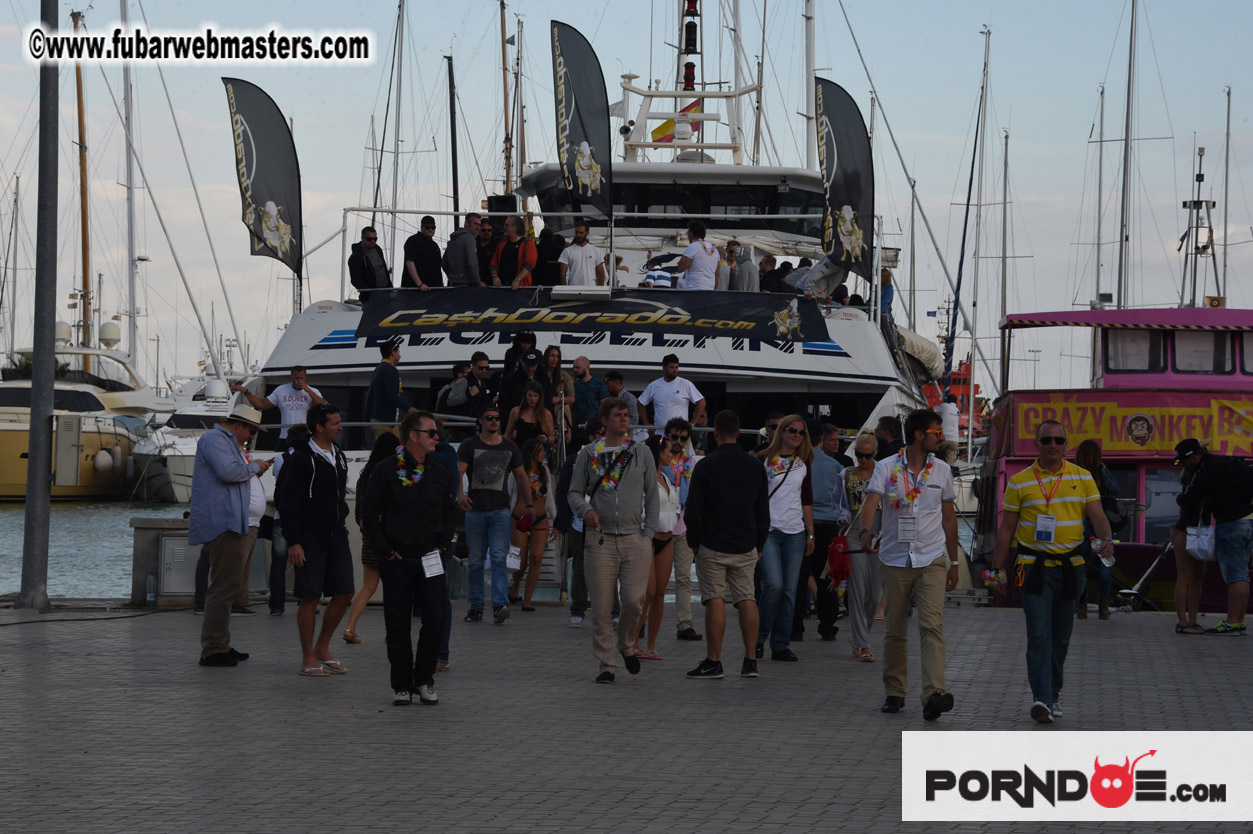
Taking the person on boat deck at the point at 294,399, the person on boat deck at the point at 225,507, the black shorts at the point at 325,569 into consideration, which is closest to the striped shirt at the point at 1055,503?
the black shorts at the point at 325,569

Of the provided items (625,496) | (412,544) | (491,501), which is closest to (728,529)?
(625,496)

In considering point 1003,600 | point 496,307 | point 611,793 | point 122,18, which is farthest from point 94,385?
point 611,793

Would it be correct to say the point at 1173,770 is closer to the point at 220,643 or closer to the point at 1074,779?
the point at 1074,779

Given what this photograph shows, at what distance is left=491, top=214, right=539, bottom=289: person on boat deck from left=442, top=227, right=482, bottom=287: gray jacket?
0.28 m

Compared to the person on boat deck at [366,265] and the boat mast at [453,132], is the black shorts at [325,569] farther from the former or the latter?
the boat mast at [453,132]

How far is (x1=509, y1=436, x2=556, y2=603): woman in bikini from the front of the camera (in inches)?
577

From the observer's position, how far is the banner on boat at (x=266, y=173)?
2119 cm

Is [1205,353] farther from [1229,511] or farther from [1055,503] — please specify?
[1055,503]

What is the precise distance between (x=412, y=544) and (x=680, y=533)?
315 centimetres

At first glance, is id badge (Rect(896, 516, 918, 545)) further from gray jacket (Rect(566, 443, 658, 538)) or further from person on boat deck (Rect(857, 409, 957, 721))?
gray jacket (Rect(566, 443, 658, 538))

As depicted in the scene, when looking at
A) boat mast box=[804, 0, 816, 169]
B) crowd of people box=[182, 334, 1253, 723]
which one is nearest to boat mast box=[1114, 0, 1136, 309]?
boat mast box=[804, 0, 816, 169]

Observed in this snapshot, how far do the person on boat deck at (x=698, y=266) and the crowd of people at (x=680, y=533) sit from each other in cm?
685

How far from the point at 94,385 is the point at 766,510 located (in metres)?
43.1

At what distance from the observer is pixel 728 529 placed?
10.7m
